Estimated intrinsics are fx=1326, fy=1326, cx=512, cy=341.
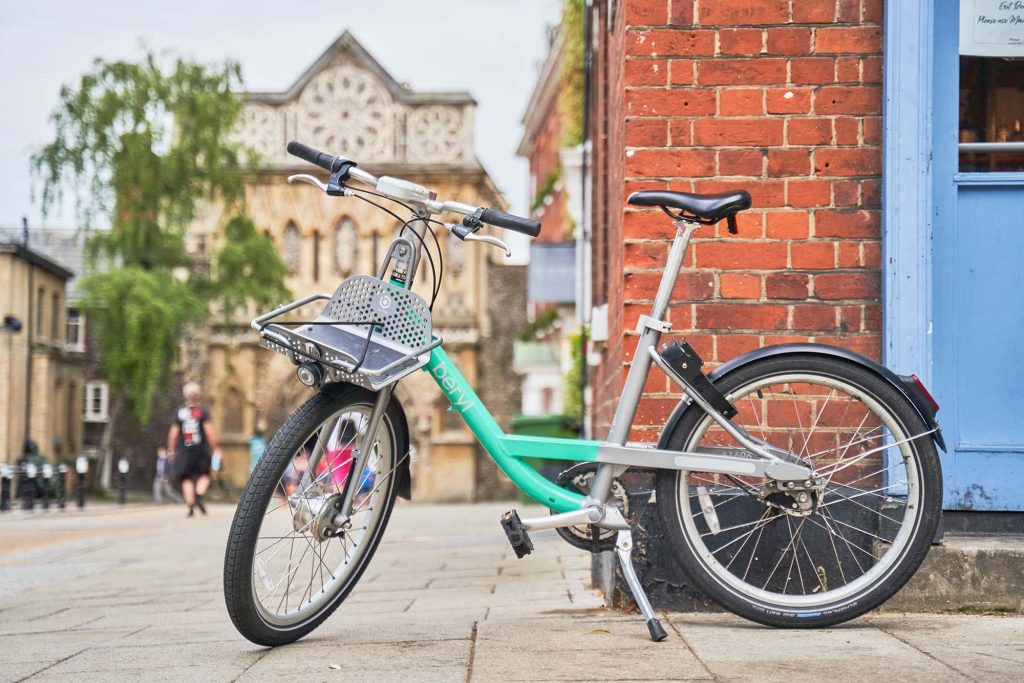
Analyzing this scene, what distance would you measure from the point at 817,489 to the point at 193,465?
42.7 feet

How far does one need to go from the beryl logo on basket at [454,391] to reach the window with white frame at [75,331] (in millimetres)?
40897

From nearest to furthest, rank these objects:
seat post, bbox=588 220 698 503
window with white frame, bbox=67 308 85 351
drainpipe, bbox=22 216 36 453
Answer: seat post, bbox=588 220 698 503, drainpipe, bbox=22 216 36 453, window with white frame, bbox=67 308 85 351

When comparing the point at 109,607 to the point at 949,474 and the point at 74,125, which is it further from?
the point at 74,125

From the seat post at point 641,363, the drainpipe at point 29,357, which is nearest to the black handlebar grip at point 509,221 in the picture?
the seat post at point 641,363

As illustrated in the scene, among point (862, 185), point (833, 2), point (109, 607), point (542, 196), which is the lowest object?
point (109, 607)

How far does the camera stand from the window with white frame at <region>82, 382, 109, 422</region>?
42719 millimetres

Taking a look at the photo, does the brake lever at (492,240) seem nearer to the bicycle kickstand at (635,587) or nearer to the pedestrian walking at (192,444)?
the bicycle kickstand at (635,587)

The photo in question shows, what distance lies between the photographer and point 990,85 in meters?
4.48

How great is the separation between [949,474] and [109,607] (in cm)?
354

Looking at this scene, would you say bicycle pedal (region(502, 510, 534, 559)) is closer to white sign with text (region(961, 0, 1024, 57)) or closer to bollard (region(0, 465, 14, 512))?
white sign with text (region(961, 0, 1024, 57))

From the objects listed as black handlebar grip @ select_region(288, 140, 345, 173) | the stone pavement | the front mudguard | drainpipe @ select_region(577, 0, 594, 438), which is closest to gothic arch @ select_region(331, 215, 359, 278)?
drainpipe @ select_region(577, 0, 594, 438)

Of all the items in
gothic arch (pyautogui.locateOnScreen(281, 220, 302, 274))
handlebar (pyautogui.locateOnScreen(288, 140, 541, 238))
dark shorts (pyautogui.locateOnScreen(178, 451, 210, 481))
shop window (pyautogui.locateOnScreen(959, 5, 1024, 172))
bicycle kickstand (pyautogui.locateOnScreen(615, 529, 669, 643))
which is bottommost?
dark shorts (pyautogui.locateOnScreen(178, 451, 210, 481))

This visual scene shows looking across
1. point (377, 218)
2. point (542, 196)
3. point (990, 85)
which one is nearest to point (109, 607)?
point (990, 85)

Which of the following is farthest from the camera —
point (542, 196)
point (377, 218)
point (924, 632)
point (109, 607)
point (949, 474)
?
point (377, 218)
